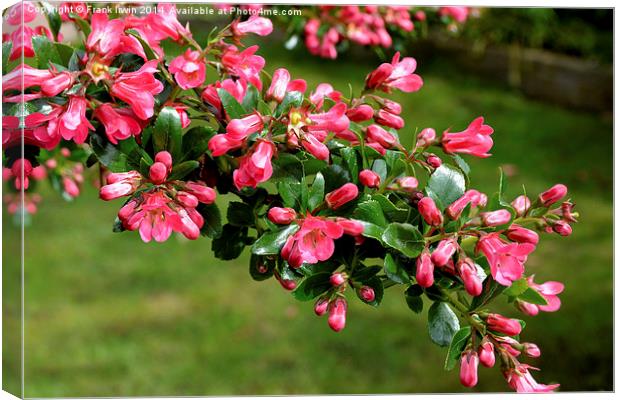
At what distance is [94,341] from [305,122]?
6.55 ft

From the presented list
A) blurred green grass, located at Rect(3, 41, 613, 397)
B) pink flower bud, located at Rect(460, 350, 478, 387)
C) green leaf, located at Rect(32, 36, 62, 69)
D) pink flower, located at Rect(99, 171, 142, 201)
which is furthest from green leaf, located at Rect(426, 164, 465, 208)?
blurred green grass, located at Rect(3, 41, 613, 397)

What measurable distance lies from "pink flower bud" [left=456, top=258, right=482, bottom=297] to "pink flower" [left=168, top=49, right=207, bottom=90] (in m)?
0.25

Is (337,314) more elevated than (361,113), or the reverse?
(361,113)

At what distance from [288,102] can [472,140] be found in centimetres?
15

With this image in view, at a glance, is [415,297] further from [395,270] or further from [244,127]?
[244,127]

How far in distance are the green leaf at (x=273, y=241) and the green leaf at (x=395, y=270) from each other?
0.23 feet

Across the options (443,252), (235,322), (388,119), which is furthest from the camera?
(235,322)

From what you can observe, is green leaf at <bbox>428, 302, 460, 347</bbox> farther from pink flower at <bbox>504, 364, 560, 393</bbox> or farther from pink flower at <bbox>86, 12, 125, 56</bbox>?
pink flower at <bbox>86, 12, 125, 56</bbox>

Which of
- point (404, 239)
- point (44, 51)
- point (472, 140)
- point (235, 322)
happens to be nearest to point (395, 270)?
point (404, 239)

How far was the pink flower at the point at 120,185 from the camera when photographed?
1.95 ft

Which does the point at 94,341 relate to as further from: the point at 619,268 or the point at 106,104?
the point at 106,104

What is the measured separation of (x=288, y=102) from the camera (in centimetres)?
65

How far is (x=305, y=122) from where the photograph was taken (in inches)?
24.7

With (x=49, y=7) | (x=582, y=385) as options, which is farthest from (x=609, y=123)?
(x=49, y=7)
